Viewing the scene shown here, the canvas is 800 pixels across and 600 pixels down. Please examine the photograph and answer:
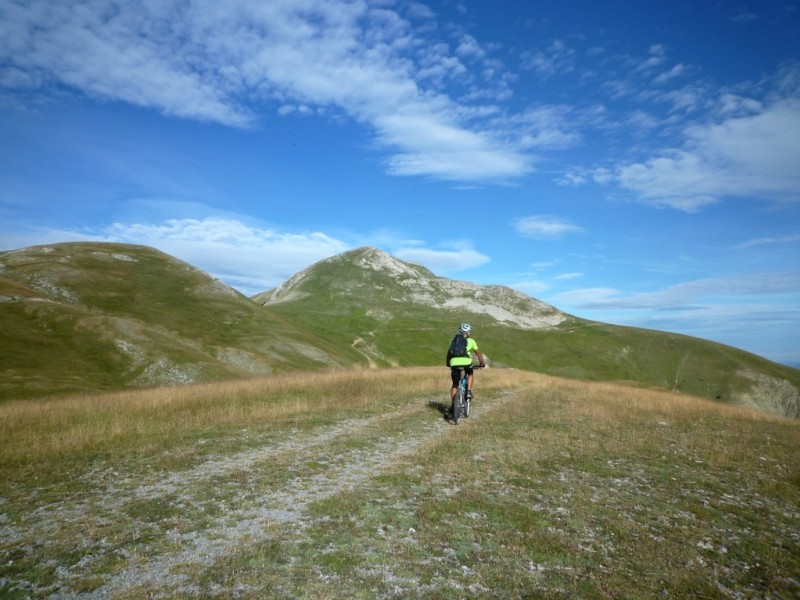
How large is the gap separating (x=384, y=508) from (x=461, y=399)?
11490 mm

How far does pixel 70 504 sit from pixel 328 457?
6.32m

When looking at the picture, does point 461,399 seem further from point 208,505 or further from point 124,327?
point 124,327

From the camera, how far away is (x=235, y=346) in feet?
243

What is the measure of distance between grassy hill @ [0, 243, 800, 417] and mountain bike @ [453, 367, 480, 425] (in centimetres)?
4115

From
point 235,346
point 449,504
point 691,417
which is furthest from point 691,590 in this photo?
point 235,346

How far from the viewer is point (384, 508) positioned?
954 centimetres

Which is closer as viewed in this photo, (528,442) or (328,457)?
(328,457)

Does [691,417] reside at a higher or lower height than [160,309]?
lower

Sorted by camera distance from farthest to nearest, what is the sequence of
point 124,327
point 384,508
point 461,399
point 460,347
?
point 124,327
point 461,399
point 460,347
point 384,508

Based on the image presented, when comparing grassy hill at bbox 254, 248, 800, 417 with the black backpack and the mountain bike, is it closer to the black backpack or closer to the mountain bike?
the mountain bike

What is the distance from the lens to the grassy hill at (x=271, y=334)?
181 feet

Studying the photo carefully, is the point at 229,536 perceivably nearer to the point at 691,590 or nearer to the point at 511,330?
the point at 691,590

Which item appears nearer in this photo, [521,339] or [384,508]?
[384,508]

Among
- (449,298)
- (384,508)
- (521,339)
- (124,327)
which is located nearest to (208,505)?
(384,508)
